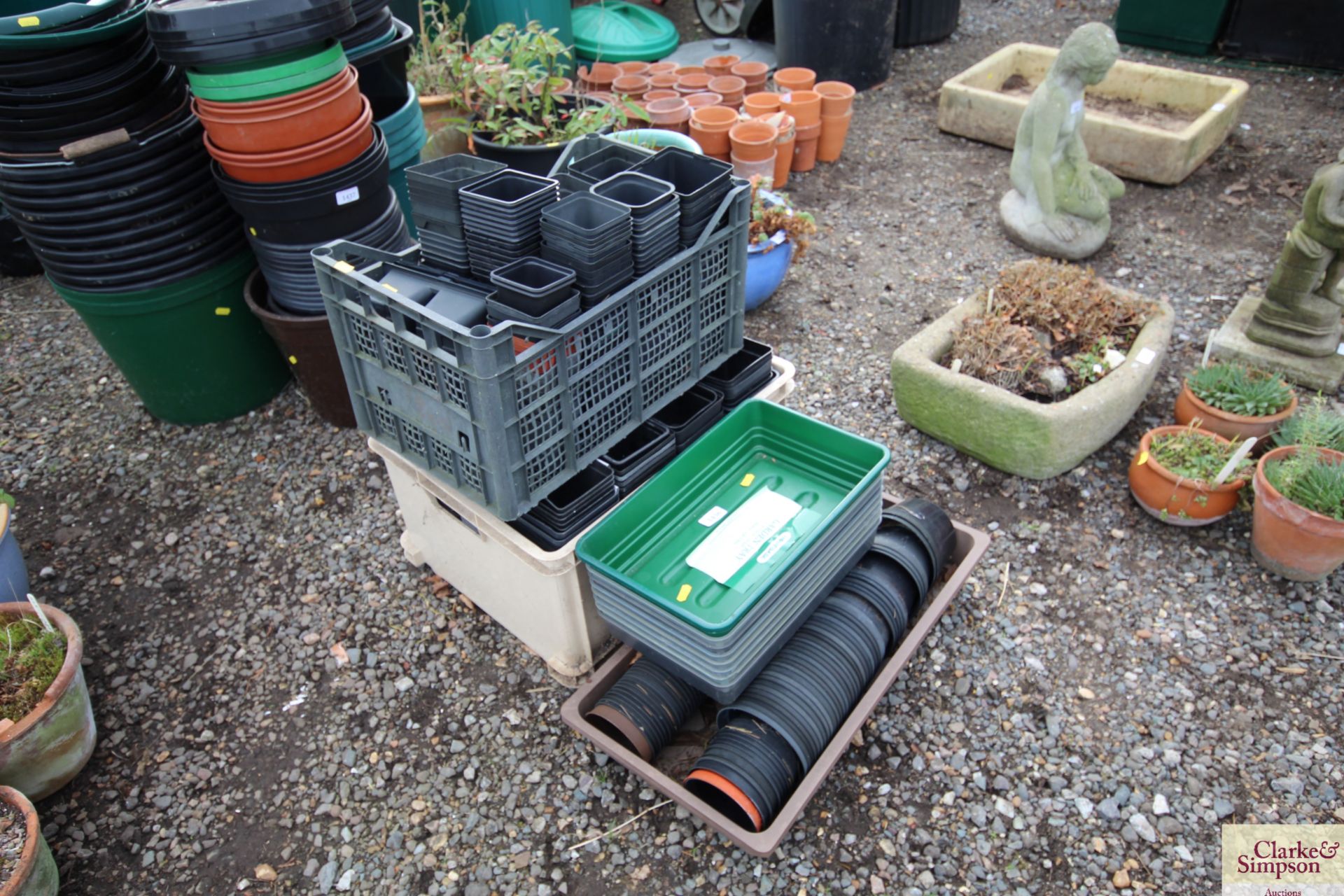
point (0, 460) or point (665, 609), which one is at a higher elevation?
point (665, 609)

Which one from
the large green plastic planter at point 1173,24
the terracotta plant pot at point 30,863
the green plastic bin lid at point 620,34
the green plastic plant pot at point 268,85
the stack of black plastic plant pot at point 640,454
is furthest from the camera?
the green plastic bin lid at point 620,34

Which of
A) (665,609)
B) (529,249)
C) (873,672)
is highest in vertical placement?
(529,249)

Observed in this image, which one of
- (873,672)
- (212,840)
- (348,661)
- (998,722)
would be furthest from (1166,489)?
(212,840)

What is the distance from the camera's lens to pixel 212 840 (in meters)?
2.72

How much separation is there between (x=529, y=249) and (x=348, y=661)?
5.59ft

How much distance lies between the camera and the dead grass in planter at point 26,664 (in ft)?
8.79

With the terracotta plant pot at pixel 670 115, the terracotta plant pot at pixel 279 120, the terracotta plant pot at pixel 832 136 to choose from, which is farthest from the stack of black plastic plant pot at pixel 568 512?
the terracotta plant pot at pixel 832 136

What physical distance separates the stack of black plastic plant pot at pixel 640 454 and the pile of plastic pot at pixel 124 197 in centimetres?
226

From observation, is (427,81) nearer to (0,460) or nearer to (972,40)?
(0,460)

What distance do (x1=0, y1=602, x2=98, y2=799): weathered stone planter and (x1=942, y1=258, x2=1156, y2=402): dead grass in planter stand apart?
357 cm

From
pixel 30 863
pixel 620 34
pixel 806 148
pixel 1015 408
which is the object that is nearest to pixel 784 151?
pixel 806 148

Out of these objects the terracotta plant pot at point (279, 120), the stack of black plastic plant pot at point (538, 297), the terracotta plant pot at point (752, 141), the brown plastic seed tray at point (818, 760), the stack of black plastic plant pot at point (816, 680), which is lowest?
the brown plastic seed tray at point (818, 760)

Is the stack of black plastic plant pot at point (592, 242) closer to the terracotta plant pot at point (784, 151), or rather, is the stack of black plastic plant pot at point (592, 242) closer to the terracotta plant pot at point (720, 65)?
the terracotta plant pot at point (784, 151)

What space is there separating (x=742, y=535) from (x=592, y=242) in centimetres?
105
